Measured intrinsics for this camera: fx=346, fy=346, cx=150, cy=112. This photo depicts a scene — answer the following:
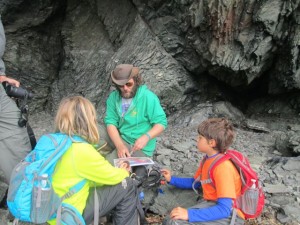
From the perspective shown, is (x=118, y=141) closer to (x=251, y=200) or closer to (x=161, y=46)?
(x=251, y=200)

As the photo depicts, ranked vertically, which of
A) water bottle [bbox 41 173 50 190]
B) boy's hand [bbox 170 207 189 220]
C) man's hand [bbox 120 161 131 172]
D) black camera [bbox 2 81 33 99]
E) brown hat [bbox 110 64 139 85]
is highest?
brown hat [bbox 110 64 139 85]

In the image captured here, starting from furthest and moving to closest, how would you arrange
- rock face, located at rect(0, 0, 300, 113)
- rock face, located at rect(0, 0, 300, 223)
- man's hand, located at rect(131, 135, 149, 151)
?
rock face, located at rect(0, 0, 300, 113) < rock face, located at rect(0, 0, 300, 223) < man's hand, located at rect(131, 135, 149, 151)

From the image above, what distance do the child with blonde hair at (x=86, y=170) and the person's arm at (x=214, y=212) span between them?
2.15ft

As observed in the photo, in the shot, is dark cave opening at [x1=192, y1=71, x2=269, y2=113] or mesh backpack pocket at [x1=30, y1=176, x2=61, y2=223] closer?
mesh backpack pocket at [x1=30, y1=176, x2=61, y2=223]

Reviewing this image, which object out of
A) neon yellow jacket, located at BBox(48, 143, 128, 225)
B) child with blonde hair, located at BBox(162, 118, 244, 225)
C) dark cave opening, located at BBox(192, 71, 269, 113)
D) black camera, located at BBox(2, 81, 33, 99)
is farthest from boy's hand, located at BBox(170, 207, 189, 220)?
dark cave opening, located at BBox(192, 71, 269, 113)

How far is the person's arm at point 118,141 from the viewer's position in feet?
13.8

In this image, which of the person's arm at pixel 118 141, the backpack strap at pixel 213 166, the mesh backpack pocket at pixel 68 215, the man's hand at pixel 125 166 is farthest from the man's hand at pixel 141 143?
the mesh backpack pocket at pixel 68 215

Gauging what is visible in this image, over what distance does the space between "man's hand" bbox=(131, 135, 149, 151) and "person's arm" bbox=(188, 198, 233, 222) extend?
1.12m

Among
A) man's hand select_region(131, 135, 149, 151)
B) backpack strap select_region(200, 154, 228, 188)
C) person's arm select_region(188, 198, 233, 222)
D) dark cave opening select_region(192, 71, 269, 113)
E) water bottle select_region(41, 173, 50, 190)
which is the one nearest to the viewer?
water bottle select_region(41, 173, 50, 190)

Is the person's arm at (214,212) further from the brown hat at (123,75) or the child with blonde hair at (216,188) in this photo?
the brown hat at (123,75)

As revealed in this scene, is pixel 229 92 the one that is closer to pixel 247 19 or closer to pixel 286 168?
pixel 247 19

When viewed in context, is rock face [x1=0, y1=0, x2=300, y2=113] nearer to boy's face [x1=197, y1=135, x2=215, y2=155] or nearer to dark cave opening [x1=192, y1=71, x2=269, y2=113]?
dark cave opening [x1=192, y1=71, x2=269, y2=113]

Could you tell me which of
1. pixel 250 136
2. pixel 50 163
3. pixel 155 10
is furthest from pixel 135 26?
pixel 50 163

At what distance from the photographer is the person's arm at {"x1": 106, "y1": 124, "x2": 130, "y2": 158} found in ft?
13.8
